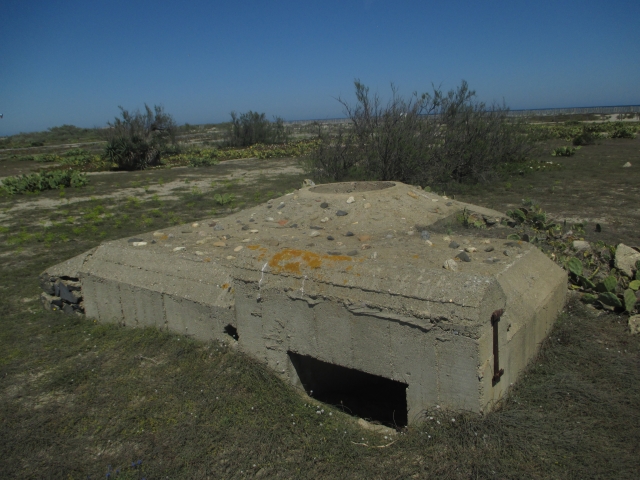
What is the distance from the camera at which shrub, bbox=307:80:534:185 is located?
12.1m

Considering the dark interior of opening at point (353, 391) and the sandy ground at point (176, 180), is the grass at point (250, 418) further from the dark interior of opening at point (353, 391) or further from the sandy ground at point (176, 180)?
the sandy ground at point (176, 180)

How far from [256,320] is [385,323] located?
1.21 meters

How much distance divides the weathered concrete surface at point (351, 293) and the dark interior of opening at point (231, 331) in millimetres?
54

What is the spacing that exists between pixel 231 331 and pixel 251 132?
→ 2959cm

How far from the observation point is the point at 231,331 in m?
4.60

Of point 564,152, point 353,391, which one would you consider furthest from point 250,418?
point 564,152

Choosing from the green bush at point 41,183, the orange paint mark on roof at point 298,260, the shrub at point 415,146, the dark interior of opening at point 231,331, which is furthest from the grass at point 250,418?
the green bush at point 41,183

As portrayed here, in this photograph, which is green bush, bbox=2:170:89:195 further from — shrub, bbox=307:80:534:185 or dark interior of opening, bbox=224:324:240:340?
dark interior of opening, bbox=224:324:240:340

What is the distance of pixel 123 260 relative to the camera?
209 inches

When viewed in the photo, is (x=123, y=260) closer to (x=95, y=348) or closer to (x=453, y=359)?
(x=95, y=348)

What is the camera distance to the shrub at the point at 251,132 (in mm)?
32781

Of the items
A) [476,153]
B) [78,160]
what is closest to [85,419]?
[476,153]

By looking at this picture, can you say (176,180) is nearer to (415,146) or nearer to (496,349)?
(415,146)

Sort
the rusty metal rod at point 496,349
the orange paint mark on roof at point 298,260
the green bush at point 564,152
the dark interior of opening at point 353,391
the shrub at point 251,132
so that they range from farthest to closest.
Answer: the shrub at point 251,132 < the green bush at point 564,152 < the dark interior of opening at point 353,391 < the orange paint mark on roof at point 298,260 < the rusty metal rod at point 496,349
